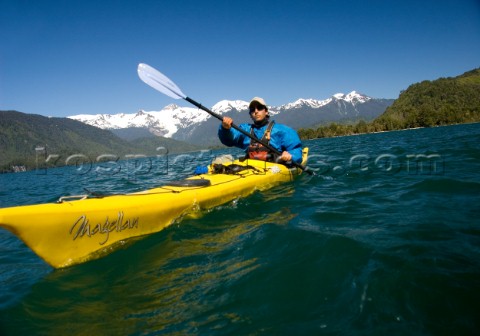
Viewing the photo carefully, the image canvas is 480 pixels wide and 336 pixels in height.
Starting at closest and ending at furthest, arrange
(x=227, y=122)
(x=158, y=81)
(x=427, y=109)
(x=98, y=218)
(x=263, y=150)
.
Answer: (x=98, y=218) → (x=158, y=81) → (x=227, y=122) → (x=263, y=150) → (x=427, y=109)

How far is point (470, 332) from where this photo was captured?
1.89 meters

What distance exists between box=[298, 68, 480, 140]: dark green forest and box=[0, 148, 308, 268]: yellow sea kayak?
93.2 meters

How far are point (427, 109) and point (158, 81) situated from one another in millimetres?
100579

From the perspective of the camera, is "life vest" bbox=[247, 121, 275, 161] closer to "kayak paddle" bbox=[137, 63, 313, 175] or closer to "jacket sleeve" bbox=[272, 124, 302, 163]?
"jacket sleeve" bbox=[272, 124, 302, 163]

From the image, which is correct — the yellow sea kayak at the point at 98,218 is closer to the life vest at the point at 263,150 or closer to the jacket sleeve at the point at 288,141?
the life vest at the point at 263,150

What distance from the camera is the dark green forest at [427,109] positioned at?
3172 inches

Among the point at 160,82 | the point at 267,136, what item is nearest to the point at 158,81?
the point at 160,82

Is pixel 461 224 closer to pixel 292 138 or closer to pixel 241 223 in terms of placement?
pixel 241 223

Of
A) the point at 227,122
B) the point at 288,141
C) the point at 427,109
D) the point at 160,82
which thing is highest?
the point at 427,109

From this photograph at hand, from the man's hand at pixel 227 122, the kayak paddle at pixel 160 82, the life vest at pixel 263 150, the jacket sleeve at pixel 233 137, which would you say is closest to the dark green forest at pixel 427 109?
the jacket sleeve at pixel 233 137

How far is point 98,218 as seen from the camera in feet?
12.3

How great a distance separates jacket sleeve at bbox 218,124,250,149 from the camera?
8529 mm

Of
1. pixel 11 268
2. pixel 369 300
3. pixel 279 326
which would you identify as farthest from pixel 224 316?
pixel 11 268

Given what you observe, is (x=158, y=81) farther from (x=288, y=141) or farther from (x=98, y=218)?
(x=98, y=218)
